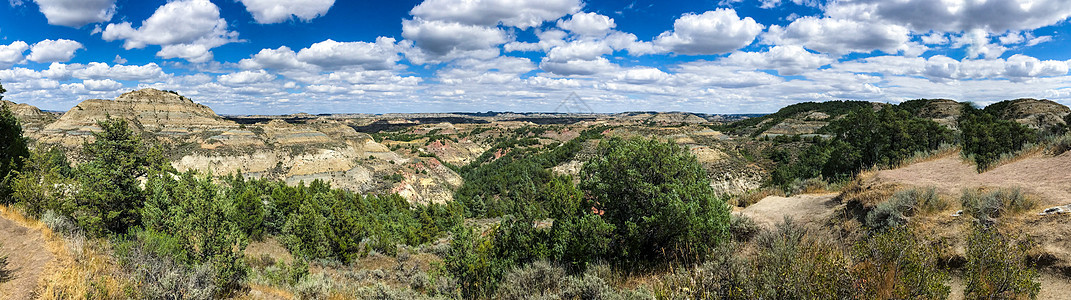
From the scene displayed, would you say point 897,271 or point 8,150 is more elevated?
point 8,150

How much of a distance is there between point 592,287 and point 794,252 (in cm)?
328

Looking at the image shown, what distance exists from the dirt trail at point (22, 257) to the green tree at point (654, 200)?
10779 millimetres

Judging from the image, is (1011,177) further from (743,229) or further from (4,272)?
(4,272)

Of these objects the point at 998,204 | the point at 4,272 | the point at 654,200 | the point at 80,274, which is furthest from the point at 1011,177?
the point at 4,272

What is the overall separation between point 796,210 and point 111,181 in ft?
75.8

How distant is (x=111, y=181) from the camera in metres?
14.8

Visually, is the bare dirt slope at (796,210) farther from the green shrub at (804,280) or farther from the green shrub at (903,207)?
the green shrub at (804,280)

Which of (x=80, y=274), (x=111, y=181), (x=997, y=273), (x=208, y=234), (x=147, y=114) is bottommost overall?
(x=208, y=234)

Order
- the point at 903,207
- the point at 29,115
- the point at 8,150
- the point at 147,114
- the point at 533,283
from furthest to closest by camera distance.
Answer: the point at 29,115
the point at 147,114
the point at 8,150
the point at 903,207
the point at 533,283

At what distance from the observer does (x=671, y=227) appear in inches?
373

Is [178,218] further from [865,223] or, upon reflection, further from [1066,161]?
[1066,161]

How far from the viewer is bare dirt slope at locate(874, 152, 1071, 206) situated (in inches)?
324

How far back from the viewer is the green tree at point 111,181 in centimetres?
1438

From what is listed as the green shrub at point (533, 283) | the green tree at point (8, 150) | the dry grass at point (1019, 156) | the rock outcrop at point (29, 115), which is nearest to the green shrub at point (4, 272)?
the green shrub at point (533, 283)
